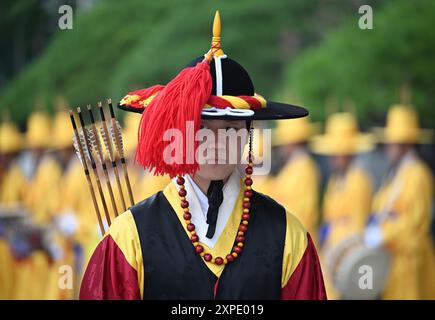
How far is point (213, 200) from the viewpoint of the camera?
3139 mm

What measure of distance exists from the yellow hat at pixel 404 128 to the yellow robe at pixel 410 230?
0.73 feet

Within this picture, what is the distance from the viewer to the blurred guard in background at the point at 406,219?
325 inches

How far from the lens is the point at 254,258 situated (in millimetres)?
3096

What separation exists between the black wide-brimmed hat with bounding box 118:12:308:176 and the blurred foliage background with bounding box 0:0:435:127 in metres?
6.13

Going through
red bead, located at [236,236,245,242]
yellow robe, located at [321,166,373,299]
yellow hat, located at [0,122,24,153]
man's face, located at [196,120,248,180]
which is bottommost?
yellow robe, located at [321,166,373,299]

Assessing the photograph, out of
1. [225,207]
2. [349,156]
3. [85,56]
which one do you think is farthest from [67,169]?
[225,207]

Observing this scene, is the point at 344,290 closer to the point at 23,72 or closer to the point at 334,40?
the point at 334,40

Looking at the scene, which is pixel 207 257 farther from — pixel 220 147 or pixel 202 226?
pixel 220 147

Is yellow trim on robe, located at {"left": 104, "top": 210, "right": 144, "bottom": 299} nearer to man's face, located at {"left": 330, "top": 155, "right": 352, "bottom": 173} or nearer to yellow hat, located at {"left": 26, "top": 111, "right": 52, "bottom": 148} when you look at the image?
man's face, located at {"left": 330, "top": 155, "right": 352, "bottom": 173}

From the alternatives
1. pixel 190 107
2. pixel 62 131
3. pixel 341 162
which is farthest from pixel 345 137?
pixel 190 107

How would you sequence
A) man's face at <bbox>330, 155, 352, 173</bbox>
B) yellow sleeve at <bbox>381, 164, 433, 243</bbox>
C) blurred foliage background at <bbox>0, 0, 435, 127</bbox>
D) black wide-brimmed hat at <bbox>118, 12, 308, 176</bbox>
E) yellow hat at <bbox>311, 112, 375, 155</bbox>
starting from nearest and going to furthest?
black wide-brimmed hat at <bbox>118, 12, 308, 176</bbox>, yellow sleeve at <bbox>381, 164, 433, 243</bbox>, blurred foliage background at <bbox>0, 0, 435, 127</bbox>, yellow hat at <bbox>311, 112, 375, 155</bbox>, man's face at <bbox>330, 155, 352, 173</bbox>

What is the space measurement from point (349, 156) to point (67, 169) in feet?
8.84

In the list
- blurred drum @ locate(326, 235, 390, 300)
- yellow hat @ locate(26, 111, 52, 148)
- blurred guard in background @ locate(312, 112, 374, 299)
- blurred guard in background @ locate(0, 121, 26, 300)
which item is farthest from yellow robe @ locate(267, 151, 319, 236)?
blurred guard in background @ locate(0, 121, 26, 300)

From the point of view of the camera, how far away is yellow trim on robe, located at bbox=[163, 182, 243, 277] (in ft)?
10.2
